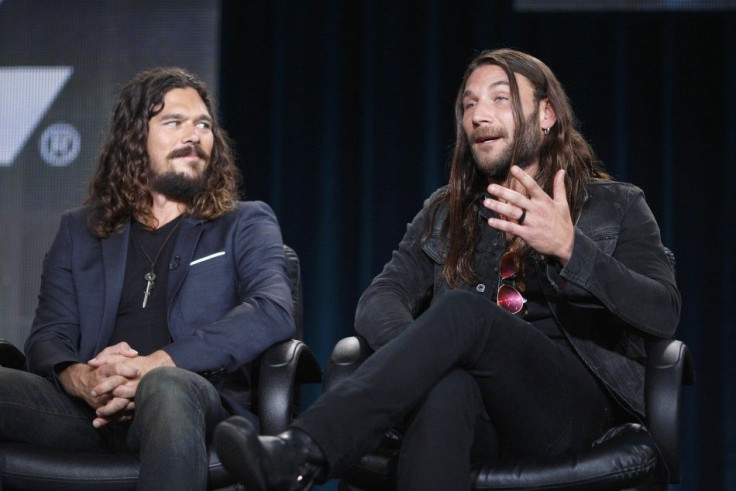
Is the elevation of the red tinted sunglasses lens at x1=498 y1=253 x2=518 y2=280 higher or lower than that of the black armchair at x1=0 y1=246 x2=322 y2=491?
higher

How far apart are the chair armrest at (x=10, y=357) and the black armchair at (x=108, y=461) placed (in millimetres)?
358

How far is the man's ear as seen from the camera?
234cm

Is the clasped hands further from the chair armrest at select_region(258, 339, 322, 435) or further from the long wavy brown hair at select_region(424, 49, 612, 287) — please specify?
the long wavy brown hair at select_region(424, 49, 612, 287)

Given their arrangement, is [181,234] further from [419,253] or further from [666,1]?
[666,1]

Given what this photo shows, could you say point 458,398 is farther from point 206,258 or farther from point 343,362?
point 206,258

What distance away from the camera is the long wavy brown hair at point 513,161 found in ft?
7.34

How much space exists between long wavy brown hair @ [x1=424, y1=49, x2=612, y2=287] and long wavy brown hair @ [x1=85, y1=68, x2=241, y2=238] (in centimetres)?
59

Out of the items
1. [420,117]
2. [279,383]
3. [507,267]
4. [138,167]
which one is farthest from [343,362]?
[420,117]

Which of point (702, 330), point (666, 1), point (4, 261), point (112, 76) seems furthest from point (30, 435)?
point (666, 1)

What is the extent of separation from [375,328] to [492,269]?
1.04 ft

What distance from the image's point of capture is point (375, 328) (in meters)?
2.11

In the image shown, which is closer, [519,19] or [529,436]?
[529,436]

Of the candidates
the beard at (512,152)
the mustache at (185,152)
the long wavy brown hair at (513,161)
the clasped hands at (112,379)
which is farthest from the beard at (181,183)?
the beard at (512,152)

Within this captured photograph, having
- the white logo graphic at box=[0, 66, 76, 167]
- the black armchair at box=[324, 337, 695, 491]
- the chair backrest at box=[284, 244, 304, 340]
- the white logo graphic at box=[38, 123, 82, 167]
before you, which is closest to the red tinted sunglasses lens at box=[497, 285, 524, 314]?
the black armchair at box=[324, 337, 695, 491]
